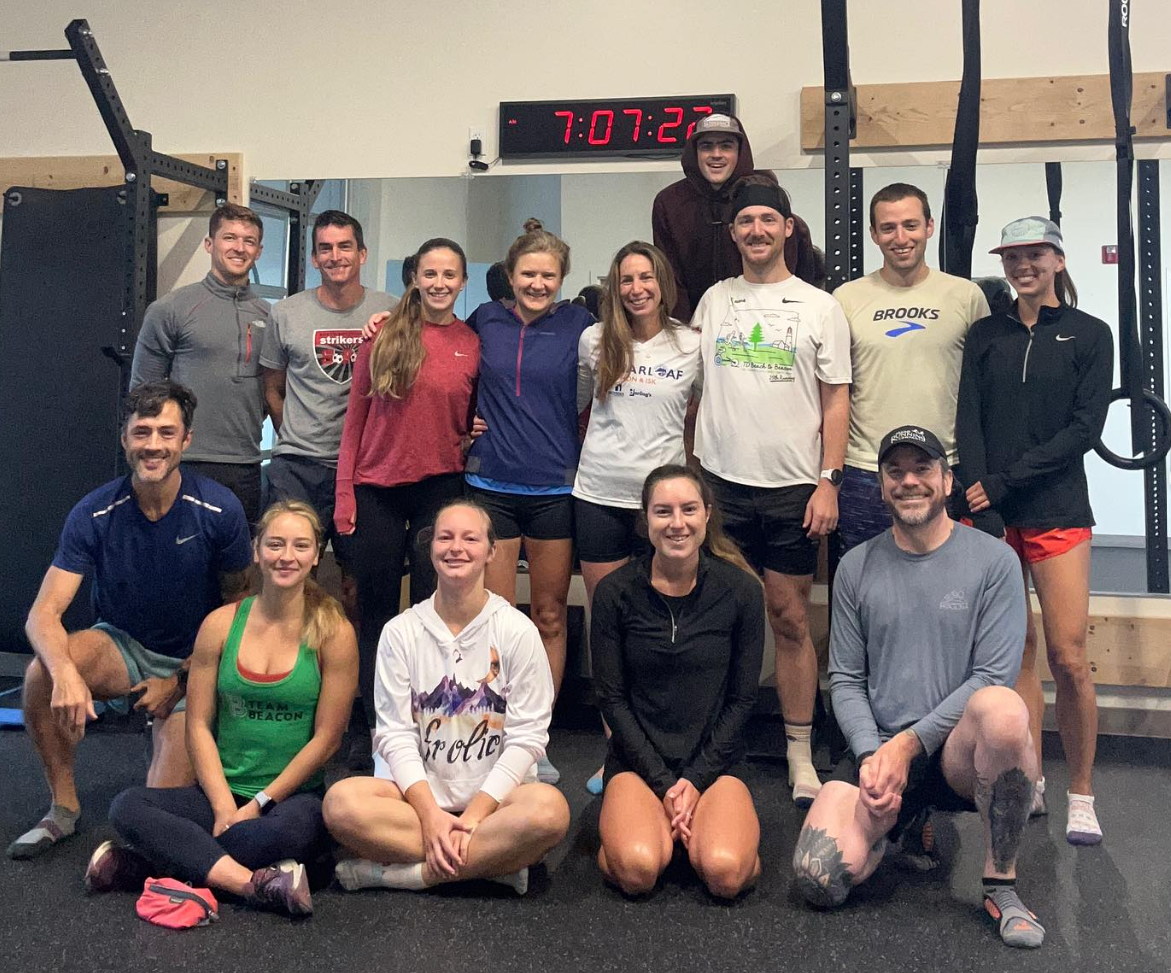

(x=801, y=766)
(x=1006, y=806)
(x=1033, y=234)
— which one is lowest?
(x=801, y=766)

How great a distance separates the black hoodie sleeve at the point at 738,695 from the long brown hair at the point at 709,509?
3.6 inches

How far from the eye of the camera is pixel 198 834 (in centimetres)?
225

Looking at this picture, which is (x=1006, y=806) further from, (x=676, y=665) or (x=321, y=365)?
(x=321, y=365)

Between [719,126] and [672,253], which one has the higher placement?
[719,126]

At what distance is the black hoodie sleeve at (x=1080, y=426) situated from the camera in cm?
262

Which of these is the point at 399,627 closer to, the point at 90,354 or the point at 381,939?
the point at 381,939

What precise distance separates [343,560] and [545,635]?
638 mm

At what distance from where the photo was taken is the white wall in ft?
11.5

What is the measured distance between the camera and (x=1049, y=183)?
3.48 meters

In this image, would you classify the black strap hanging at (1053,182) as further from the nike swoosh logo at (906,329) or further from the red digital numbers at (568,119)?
the red digital numbers at (568,119)

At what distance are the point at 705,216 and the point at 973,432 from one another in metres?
1.03

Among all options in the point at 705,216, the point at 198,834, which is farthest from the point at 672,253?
the point at 198,834

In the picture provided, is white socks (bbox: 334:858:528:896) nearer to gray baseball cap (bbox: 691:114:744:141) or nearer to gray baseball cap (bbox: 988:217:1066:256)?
gray baseball cap (bbox: 988:217:1066:256)

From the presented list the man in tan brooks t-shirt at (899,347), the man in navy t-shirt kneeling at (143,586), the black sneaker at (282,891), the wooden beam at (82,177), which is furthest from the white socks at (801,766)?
the wooden beam at (82,177)
